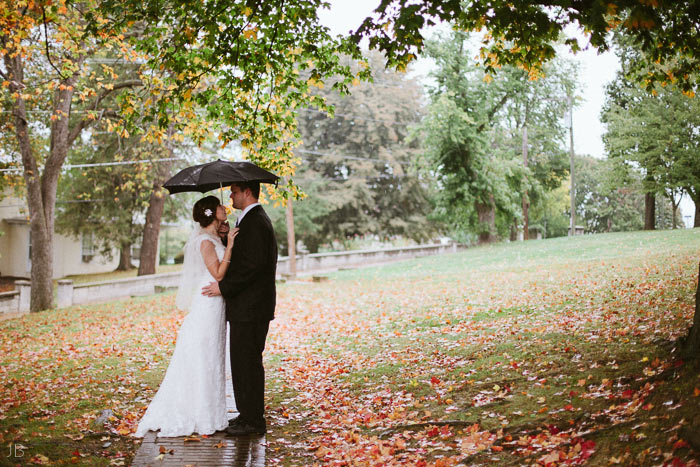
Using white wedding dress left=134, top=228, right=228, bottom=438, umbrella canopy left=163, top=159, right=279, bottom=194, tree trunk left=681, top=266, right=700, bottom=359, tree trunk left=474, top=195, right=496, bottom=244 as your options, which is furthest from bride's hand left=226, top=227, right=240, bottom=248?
tree trunk left=474, top=195, right=496, bottom=244

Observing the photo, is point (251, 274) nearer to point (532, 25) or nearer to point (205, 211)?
point (205, 211)

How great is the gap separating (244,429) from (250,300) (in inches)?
52.6

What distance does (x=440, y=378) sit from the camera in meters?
7.34

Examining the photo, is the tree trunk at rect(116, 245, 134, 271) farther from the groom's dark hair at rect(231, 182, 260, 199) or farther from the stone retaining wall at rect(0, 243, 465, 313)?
the groom's dark hair at rect(231, 182, 260, 199)

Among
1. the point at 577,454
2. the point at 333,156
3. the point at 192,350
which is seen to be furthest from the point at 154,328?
the point at 333,156

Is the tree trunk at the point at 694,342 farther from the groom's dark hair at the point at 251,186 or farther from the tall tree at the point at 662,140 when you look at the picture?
the tall tree at the point at 662,140

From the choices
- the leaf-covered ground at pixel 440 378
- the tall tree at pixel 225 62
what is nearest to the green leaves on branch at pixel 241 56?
the tall tree at pixel 225 62

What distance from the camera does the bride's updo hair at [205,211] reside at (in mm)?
5863

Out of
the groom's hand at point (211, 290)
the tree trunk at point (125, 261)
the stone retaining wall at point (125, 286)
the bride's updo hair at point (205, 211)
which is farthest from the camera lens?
the tree trunk at point (125, 261)

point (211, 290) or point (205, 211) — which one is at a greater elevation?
point (205, 211)

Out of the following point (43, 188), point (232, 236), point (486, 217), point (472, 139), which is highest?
point (472, 139)

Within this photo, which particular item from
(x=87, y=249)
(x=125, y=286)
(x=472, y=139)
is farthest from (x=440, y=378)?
(x=87, y=249)

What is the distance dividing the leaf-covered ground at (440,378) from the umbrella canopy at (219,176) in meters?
2.69

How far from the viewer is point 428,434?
5480 mm
